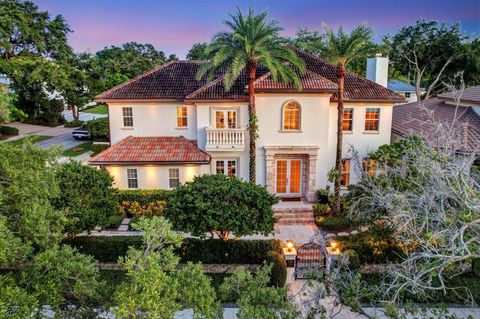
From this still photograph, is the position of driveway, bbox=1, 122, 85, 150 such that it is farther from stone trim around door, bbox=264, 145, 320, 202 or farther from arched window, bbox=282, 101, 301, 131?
arched window, bbox=282, 101, 301, 131

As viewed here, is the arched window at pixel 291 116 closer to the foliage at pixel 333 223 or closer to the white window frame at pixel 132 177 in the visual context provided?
the foliage at pixel 333 223

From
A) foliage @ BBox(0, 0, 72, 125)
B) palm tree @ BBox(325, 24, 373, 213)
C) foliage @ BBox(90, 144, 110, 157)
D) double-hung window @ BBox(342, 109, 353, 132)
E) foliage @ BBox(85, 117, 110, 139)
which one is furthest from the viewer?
foliage @ BBox(0, 0, 72, 125)

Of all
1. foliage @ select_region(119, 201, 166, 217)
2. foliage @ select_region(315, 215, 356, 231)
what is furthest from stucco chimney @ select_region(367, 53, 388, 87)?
foliage @ select_region(119, 201, 166, 217)

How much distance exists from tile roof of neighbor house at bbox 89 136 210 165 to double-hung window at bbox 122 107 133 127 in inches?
39.8

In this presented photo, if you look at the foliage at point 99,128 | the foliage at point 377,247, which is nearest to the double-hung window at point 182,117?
the foliage at point 377,247

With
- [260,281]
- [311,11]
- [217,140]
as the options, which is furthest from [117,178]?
[311,11]

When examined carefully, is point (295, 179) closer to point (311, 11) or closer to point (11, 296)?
point (11, 296)

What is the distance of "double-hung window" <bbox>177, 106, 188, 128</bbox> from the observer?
930 inches

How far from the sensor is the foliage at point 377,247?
14.6m

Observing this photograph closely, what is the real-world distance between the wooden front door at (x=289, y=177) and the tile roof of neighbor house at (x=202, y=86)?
16.3 ft

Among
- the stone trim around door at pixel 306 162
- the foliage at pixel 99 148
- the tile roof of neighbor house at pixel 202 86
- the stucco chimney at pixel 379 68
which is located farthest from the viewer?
the foliage at pixel 99 148

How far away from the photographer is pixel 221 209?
14.3 m

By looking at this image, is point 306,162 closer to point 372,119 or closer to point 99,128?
point 372,119

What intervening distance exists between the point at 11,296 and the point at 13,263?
1866mm
